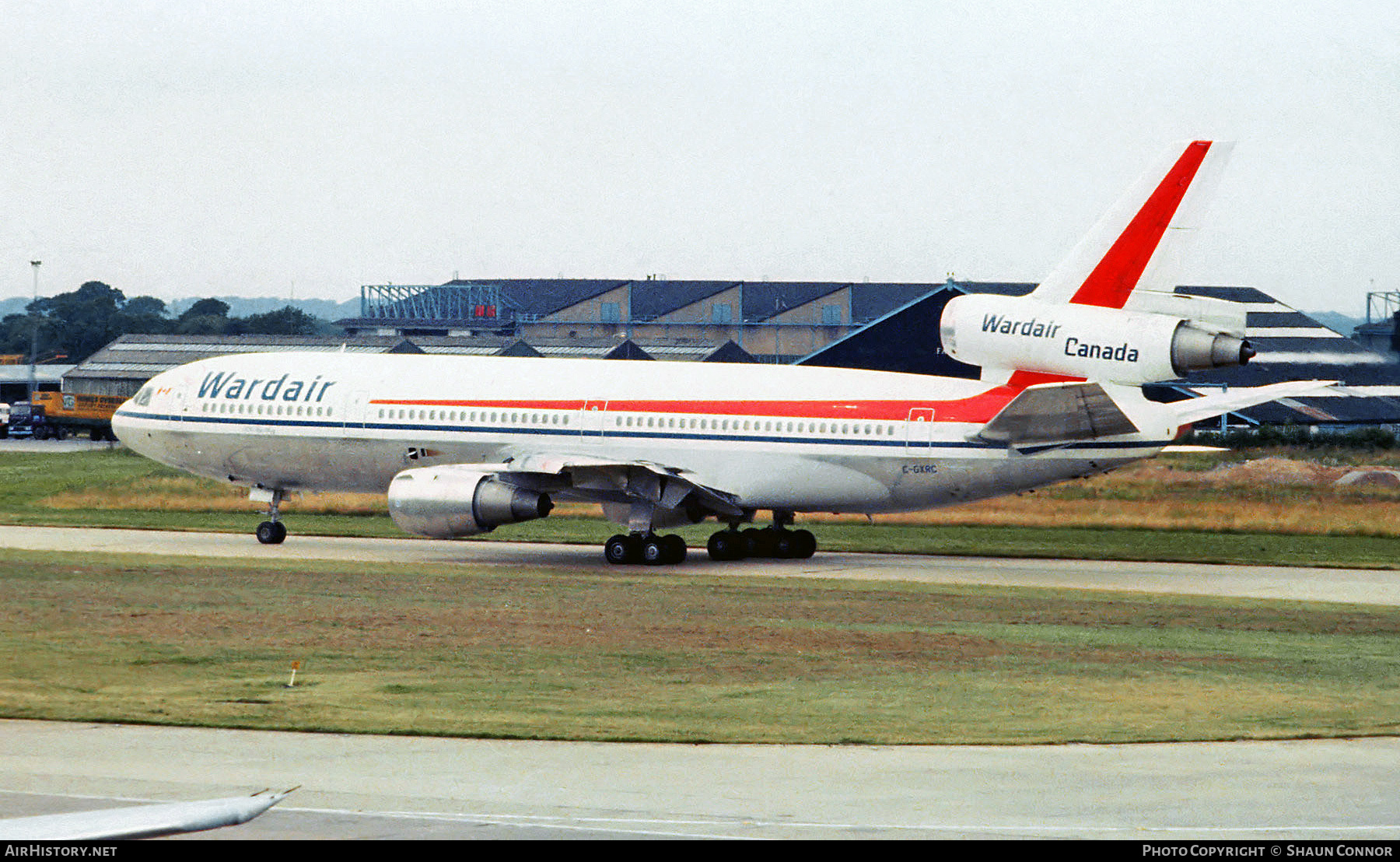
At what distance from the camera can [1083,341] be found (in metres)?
37.7

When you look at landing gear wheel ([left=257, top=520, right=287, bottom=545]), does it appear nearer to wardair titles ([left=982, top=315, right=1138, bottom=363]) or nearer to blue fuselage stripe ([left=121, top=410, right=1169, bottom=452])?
blue fuselage stripe ([left=121, top=410, right=1169, bottom=452])

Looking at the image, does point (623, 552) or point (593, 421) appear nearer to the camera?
point (623, 552)

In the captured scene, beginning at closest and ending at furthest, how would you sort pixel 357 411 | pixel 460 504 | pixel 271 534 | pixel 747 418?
pixel 460 504
pixel 747 418
pixel 357 411
pixel 271 534

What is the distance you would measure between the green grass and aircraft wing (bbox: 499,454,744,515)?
16.0ft

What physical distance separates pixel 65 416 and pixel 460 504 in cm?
6919

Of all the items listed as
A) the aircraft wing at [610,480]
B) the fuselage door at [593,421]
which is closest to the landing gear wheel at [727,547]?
the aircraft wing at [610,480]

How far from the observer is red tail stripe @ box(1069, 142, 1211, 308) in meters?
37.0

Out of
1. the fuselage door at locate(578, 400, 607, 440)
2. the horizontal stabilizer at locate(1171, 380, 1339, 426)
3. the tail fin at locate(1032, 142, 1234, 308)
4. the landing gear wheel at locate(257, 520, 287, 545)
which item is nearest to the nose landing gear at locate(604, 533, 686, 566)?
the fuselage door at locate(578, 400, 607, 440)

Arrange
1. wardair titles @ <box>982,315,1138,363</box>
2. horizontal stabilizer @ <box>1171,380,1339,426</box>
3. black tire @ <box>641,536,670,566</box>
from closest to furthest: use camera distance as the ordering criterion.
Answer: wardair titles @ <box>982,315,1138,363</box>, horizontal stabilizer @ <box>1171,380,1339,426</box>, black tire @ <box>641,536,670,566</box>

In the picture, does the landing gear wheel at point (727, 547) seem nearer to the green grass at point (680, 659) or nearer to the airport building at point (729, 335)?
the green grass at point (680, 659)

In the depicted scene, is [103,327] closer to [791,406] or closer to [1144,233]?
[791,406]

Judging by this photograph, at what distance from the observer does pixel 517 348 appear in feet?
310

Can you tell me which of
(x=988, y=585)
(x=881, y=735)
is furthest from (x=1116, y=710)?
(x=988, y=585)

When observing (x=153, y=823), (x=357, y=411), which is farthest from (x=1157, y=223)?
(x=153, y=823)
